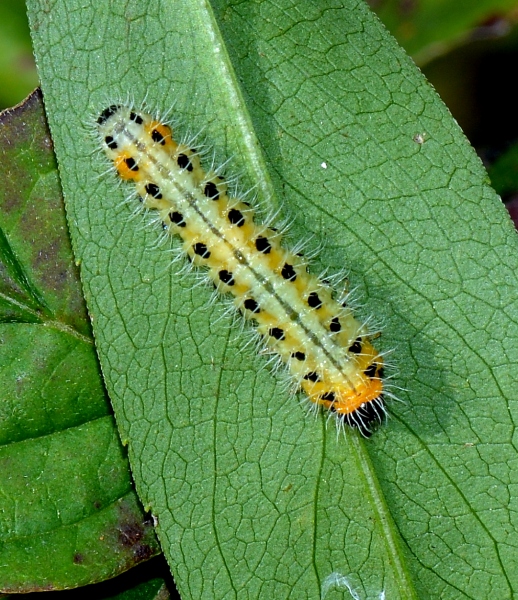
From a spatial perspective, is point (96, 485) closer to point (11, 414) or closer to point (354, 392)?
point (11, 414)

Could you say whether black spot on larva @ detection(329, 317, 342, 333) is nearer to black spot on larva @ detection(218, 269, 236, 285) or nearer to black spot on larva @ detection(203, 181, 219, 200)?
black spot on larva @ detection(218, 269, 236, 285)

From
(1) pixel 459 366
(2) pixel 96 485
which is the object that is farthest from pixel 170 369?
(1) pixel 459 366

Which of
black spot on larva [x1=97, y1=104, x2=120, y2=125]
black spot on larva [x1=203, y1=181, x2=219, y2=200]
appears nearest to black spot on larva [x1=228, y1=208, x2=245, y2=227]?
black spot on larva [x1=203, y1=181, x2=219, y2=200]

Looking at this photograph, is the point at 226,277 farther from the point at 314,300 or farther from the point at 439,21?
the point at 439,21

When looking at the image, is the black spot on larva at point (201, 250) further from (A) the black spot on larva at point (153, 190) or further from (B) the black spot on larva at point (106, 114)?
(B) the black spot on larva at point (106, 114)

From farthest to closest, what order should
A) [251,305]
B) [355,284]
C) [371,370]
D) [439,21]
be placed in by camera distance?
[439,21] < [251,305] < [371,370] < [355,284]

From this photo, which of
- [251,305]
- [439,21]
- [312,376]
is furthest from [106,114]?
[439,21]
